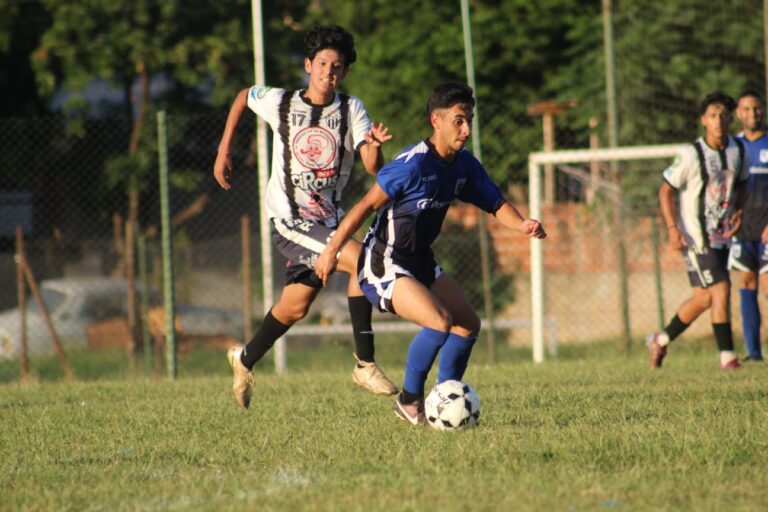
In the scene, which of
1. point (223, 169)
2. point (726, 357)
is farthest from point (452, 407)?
point (726, 357)

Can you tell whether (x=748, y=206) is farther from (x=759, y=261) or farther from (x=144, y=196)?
(x=144, y=196)

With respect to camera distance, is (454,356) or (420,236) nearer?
(420,236)

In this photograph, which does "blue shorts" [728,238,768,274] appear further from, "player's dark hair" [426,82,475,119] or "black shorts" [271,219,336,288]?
"player's dark hair" [426,82,475,119]

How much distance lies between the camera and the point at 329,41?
680 cm

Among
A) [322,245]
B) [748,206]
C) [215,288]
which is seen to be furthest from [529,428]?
[215,288]

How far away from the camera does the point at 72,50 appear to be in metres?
23.8

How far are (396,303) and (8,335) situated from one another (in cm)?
1078

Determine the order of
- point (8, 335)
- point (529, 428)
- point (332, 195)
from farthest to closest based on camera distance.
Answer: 1. point (8, 335)
2. point (332, 195)
3. point (529, 428)

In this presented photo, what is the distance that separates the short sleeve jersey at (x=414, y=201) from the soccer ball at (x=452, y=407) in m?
0.69

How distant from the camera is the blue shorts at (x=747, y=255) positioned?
9836 millimetres

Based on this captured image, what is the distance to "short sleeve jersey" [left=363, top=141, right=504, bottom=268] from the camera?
20.0 feet

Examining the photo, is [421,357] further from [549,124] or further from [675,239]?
[549,124]

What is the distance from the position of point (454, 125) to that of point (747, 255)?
14.9ft

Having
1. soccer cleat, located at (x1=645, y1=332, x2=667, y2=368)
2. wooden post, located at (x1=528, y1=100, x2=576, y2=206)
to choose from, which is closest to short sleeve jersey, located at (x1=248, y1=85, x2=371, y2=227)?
soccer cleat, located at (x1=645, y1=332, x2=667, y2=368)
